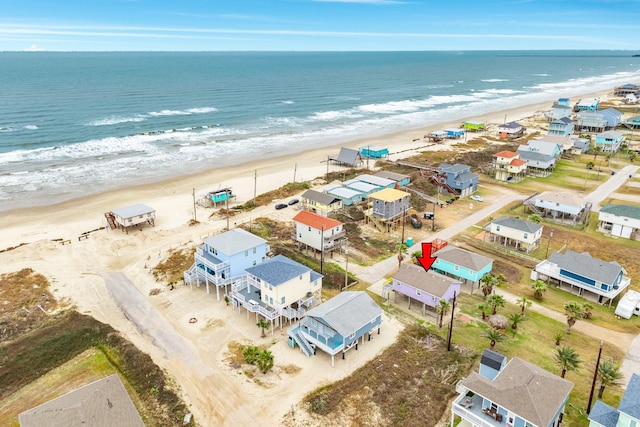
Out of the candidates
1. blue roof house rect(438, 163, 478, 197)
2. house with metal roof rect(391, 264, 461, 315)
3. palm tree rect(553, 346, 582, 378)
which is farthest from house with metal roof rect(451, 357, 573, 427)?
blue roof house rect(438, 163, 478, 197)

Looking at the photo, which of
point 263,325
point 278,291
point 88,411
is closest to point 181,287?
point 263,325

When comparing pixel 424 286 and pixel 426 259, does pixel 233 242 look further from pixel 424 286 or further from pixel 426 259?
pixel 426 259

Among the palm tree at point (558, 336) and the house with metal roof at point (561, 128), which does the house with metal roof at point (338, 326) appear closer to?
the palm tree at point (558, 336)

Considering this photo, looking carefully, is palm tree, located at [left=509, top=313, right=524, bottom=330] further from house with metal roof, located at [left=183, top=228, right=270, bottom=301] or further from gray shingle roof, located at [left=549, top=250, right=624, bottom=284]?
house with metal roof, located at [left=183, top=228, right=270, bottom=301]

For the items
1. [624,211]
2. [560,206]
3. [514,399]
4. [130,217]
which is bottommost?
[130,217]

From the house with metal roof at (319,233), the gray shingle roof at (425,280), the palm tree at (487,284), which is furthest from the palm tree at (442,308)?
the house with metal roof at (319,233)

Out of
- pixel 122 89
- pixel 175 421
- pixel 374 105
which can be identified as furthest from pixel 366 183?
pixel 122 89

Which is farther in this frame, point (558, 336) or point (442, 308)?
point (442, 308)
